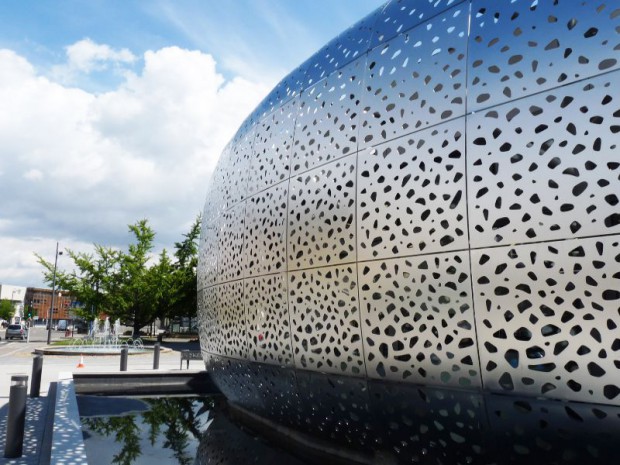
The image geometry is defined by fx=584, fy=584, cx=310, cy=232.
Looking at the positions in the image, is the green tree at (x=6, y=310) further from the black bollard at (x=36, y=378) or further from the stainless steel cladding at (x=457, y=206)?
the stainless steel cladding at (x=457, y=206)

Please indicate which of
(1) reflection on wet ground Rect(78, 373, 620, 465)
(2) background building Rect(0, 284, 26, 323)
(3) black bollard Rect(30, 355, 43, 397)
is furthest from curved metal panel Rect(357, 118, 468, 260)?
(2) background building Rect(0, 284, 26, 323)

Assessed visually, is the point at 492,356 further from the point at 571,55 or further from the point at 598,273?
the point at 571,55

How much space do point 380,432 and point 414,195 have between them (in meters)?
2.68

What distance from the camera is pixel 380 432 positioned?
21.2 ft

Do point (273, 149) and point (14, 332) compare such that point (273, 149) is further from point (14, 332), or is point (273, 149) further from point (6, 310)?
point (6, 310)

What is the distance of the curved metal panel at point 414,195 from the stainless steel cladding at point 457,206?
0.02 m

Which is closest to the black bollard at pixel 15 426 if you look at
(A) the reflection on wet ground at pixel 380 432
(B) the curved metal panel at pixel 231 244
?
(A) the reflection on wet ground at pixel 380 432

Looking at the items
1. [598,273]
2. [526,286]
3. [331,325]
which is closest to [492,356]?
[526,286]

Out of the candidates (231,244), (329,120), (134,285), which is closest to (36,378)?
(231,244)

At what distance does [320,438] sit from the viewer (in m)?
7.80

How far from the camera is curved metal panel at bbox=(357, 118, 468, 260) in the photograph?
5383 millimetres

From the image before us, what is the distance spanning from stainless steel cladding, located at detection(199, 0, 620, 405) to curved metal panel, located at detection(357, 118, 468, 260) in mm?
15

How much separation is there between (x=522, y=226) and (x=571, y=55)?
1.47m

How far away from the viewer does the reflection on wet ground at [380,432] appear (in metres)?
4.71
